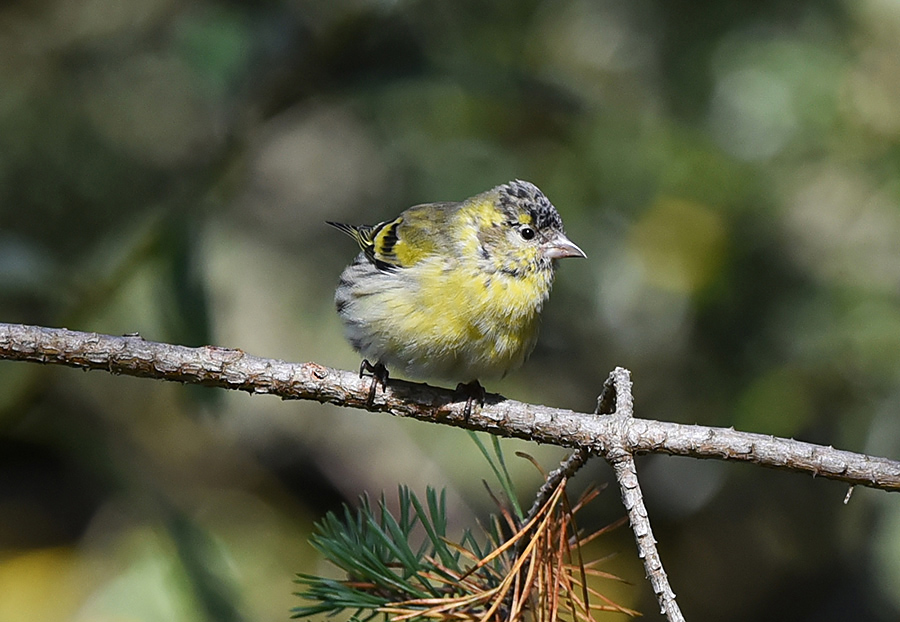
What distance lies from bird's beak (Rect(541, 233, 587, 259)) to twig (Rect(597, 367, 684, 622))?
107cm

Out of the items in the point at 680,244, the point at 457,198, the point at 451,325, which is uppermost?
the point at 457,198

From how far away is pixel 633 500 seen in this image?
154 cm

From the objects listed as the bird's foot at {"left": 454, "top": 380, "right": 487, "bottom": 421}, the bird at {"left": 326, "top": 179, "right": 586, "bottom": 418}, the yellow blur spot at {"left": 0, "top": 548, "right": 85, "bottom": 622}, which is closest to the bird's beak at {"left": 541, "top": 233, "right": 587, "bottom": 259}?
the bird at {"left": 326, "top": 179, "right": 586, "bottom": 418}

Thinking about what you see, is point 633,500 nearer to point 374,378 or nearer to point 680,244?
point 374,378

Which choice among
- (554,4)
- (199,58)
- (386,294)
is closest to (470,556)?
(386,294)

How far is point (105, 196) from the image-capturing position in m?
4.94

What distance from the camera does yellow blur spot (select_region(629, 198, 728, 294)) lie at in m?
3.95

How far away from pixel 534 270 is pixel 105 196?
299 cm

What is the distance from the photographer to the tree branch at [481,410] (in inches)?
64.7

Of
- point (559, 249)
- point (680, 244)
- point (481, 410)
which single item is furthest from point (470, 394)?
point (680, 244)

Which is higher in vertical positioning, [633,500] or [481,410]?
[481,410]

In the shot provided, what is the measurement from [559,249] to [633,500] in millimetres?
1415

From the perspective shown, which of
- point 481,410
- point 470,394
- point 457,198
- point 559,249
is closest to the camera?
point 481,410

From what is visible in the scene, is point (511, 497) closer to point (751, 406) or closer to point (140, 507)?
point (751, 406)
